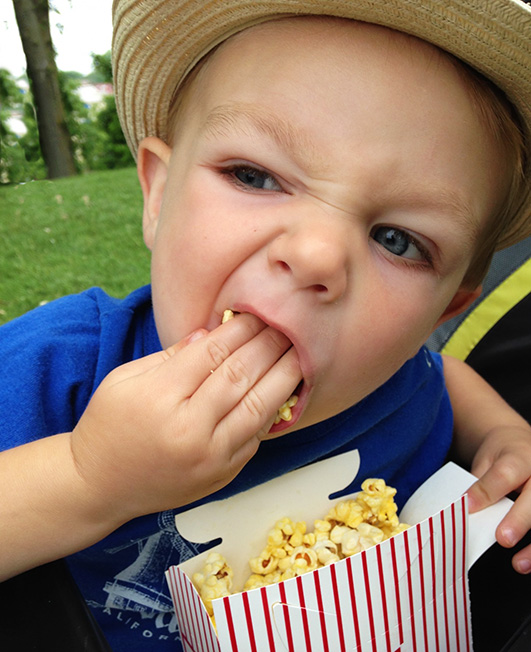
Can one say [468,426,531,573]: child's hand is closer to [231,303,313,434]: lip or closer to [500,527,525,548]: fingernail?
[500,527,525,548]: fingernail

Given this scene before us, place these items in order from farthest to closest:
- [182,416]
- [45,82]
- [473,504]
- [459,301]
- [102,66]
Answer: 1. [102,66]
2. [45,82]
3. [459,301]
4. [473,504]
5. [182,416]

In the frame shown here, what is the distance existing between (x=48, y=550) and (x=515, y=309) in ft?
4.37

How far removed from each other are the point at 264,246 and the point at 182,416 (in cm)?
26

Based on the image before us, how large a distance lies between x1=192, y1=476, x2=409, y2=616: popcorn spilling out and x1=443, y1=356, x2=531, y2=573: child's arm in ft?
0.66

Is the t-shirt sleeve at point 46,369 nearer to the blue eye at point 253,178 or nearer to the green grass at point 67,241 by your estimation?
the blue eye at point 253,178

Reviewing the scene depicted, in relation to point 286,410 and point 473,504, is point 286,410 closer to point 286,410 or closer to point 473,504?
point 286,410

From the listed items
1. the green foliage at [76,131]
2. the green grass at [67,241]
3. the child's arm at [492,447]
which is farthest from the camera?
the green foliage at [76,131]

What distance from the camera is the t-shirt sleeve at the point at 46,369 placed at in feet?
3.32

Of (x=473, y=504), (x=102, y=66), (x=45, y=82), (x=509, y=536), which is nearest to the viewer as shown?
(x=509, y=536)

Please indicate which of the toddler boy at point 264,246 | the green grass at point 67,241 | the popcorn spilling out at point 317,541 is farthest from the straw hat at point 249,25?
the green grass at point 67,241

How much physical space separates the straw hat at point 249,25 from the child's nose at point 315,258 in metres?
0.30

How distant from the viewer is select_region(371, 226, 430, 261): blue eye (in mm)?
977

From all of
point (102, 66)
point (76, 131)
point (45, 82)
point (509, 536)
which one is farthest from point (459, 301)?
point (102, 66)

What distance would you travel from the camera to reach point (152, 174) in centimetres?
125
